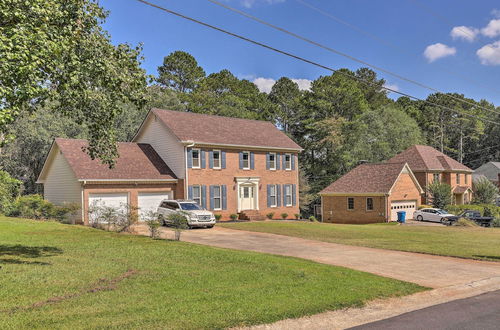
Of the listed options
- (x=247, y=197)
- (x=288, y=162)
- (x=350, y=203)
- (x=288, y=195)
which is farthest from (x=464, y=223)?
(x=247, y=197)

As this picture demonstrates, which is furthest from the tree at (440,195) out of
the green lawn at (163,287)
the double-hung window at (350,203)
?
the green lawn at (163,287)

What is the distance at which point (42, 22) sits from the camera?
1052 centimetres

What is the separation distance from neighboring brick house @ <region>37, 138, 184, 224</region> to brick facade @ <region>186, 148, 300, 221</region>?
2.07 m

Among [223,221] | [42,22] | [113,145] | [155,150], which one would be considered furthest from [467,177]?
[42,22]

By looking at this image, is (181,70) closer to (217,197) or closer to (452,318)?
(217,197)

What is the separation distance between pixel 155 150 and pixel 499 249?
24.9 m

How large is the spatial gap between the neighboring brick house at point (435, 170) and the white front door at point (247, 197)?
23.3m

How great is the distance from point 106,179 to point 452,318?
23.9 meters

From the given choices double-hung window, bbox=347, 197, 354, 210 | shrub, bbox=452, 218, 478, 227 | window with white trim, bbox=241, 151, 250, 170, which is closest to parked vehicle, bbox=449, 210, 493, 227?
shrub, bbox=452, 218, 478, 227

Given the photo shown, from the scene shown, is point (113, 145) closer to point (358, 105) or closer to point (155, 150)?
point (155, 150)

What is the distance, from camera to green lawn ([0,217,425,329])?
777 centimetres

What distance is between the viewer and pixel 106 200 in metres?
28.7

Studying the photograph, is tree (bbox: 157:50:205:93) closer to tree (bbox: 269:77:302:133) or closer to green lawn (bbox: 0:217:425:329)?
tree (bbox: 269:77:302:133)

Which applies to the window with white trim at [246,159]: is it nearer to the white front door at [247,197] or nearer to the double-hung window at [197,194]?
the white front door at [247,197]
